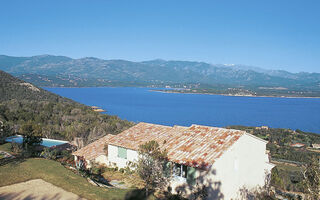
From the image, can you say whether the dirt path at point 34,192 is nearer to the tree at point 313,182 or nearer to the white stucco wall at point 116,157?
the white stucco wall at point 116,157

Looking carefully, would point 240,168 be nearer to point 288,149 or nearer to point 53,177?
point 53,177

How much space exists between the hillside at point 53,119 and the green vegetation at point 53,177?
7.00m

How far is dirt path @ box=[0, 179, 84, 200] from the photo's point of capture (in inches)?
355

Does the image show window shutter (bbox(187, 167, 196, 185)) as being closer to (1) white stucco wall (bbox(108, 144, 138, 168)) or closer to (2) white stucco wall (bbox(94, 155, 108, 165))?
(1) white stucco wall (bbox(108, 144, 138, 168))

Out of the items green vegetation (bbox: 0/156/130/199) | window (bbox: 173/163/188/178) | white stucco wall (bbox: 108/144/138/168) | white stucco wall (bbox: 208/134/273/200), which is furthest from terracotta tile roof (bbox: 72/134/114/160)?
white stucco wall (bbox: 208/134/273/200)

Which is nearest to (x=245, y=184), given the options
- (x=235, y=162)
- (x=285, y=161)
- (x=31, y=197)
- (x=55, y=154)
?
(x=235, y=162)

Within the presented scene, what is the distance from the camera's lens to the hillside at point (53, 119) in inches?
1058

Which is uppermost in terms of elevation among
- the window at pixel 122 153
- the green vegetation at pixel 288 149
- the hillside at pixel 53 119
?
the window at pixel 122 153

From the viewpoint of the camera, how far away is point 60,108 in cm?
4225

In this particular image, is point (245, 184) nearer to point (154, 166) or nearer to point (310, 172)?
point (310, 172)

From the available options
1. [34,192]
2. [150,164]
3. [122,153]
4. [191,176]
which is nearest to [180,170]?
[191,176]

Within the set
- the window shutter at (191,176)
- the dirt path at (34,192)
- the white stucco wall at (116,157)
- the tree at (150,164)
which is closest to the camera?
the dirt path at (34,192)

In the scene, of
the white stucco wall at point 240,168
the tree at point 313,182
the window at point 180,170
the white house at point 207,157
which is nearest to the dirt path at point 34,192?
the window at point 180,170

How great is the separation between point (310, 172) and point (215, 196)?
389 cm
